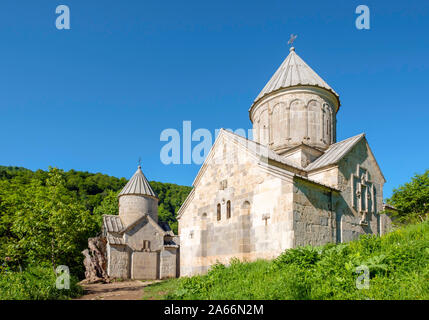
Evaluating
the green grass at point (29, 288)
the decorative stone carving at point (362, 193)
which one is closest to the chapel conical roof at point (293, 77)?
the decorative stone carving at point (362, 193)

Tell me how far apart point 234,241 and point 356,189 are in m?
5.28

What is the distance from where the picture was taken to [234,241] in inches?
463

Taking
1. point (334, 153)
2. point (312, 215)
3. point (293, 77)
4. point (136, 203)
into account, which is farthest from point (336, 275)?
point (136, 203)

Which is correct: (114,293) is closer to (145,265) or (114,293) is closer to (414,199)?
(145,265)

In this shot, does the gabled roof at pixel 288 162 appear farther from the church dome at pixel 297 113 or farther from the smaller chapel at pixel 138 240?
the smaller chapel at pixel 138 240

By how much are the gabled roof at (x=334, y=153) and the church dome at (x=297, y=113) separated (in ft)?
2.96

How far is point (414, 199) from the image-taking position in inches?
488

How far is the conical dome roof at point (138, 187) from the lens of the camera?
964 inches

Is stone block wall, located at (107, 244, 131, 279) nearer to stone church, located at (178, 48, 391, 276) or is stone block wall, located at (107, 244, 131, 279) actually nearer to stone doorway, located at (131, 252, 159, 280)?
stone doorway, located at (131, 252, 159, 280)

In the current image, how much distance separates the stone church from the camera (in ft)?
34.7

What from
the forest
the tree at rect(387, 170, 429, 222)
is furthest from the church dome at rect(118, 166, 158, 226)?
the tree at rect(387, 170, 429, 222)

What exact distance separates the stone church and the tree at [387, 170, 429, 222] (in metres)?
1.00
